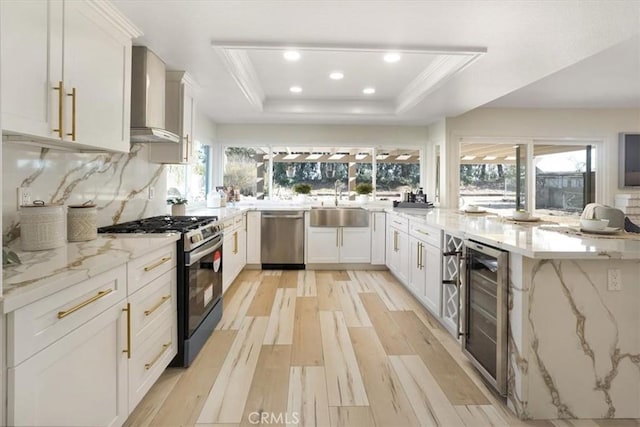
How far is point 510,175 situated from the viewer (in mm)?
5543

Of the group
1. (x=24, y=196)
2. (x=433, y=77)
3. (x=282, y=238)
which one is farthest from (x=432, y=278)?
(x=24, y=196)

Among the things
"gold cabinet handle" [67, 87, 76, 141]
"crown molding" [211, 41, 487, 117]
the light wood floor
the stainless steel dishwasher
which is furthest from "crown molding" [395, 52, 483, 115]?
"gold cabinet handle" [67, 87, 76, 141]

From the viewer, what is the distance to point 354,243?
533cm

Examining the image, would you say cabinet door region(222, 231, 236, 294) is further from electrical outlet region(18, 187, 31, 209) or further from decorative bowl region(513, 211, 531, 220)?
decorative bowl region(513, 211, 531, 220)

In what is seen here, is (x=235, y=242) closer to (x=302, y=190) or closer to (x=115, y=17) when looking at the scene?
(x=302, y=190)

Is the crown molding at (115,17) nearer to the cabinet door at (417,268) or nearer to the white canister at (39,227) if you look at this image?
the white canister at (39,227)

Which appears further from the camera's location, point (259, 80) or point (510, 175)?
point (510, 175)

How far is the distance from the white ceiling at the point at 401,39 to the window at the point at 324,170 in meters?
1.73

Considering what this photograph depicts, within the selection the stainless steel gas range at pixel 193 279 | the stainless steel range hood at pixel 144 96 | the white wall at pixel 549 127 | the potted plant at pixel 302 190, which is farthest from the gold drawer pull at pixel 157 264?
the white wall at pixel 549 127

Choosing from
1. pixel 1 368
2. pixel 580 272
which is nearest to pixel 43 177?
pixel 1 368

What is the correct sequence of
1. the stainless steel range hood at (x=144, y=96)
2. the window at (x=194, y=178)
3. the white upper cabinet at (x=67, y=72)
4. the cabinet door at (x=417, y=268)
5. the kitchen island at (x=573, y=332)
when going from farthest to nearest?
the window at (x=194, y=178) < the cabinet door at (x=417, y=268) < the stainless steel range hood at (x=144, y=96) < the kitchen island at (x=573, y=332) < the white upper cabinet at (x=67, y=72)

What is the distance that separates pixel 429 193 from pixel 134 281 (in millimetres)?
4954

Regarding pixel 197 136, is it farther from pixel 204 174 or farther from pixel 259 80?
pixel 259 80

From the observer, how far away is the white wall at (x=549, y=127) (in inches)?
207
